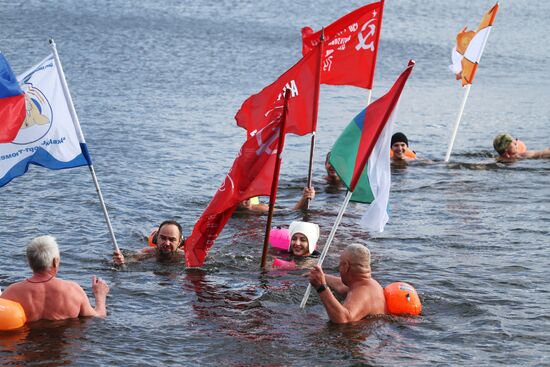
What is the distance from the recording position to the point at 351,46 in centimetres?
2019

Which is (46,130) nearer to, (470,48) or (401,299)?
(401,299)

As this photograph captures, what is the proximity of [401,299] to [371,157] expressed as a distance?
1962 mm

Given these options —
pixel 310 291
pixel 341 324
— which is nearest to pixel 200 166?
pixel 310 291

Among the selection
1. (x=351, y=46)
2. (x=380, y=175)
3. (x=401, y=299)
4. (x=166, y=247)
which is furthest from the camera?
(x=351, y=46)

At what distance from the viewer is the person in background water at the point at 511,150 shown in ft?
85.4

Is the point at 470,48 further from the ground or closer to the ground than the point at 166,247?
further from the ground

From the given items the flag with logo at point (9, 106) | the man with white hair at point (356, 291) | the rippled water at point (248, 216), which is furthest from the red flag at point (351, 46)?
the man with white hair at point (356, 291)

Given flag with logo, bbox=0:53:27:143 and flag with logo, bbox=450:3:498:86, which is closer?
flag with logo, bbox=0:53:27:143

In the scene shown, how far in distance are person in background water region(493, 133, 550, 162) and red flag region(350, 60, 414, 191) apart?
1288 cm

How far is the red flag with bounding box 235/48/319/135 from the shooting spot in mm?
16438

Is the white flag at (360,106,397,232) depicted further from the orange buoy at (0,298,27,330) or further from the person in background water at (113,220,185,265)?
the orange buoy at (0,298,27,330)

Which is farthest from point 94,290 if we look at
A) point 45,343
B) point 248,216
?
point 248,216

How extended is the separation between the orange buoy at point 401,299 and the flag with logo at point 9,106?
5.51m

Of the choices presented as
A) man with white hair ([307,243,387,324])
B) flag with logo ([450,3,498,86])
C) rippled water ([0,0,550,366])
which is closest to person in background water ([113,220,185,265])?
rippled water ([0,0,550,366])
